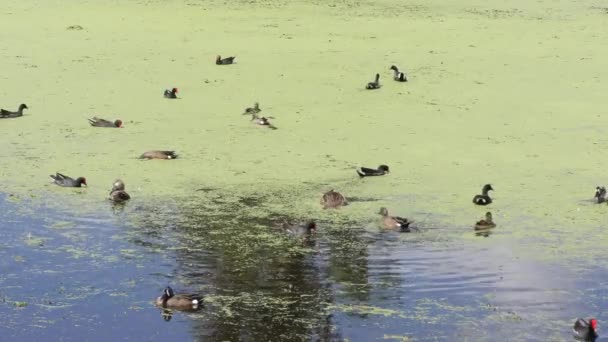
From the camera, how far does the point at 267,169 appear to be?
1441cm

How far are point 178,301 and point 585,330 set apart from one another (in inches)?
124

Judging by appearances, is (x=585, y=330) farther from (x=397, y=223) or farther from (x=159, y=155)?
(x=159, y=155)

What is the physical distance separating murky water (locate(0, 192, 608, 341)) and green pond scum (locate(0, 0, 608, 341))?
0.09ft

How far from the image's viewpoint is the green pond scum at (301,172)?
970 centimetres

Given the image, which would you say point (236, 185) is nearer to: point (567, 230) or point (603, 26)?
point (567, 230)

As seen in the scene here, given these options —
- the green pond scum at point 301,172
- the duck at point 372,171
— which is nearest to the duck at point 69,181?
the green pond scum at point 301,172

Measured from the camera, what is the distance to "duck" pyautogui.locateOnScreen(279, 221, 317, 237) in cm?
1159

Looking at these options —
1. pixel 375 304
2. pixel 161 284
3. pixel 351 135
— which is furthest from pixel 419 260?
pixel 351 135

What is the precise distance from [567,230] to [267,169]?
13.0 feet

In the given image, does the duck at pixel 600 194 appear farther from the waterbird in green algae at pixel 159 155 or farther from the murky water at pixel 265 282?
the waterbird in green algae at pixel 159 155

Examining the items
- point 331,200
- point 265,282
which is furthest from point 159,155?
point 265,282

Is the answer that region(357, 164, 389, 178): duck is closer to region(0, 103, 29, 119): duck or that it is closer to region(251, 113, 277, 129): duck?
region(251, 113, 277, 129): duck

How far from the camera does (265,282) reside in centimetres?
1027

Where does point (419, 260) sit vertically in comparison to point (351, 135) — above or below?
below
